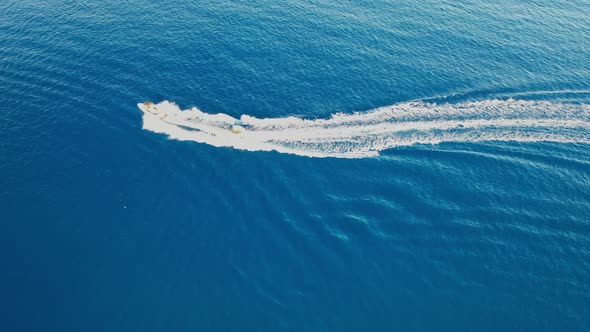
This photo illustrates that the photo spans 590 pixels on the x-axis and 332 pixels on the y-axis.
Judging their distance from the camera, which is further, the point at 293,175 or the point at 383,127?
the point at 383,127

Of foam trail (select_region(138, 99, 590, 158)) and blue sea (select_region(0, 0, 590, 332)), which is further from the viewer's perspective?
foam trail (select_region(138, 99, 590, 158))

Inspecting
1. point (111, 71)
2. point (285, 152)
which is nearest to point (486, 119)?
point (285, 152)

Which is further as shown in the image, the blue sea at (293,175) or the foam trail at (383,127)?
the foam trail at (383,127)

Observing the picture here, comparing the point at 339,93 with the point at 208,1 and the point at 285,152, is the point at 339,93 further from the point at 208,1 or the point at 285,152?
the point at 208,1

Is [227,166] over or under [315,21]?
under
